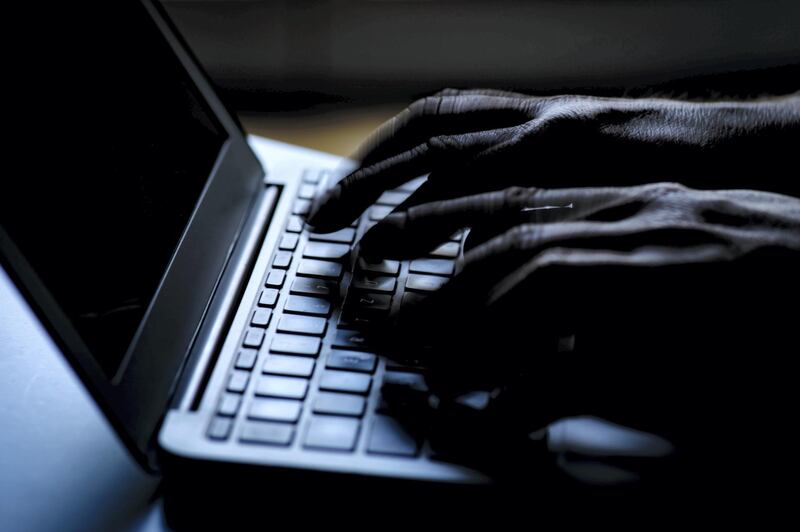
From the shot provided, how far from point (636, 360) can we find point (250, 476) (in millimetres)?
286

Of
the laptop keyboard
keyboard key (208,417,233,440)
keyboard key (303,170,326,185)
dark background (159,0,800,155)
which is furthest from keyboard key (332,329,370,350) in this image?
dark background (159,0,800,155)

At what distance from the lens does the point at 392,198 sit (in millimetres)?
699

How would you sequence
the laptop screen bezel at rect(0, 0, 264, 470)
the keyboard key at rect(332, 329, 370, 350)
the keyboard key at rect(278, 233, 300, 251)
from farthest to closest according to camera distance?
the keyboard key at rect(278, 233, 300, 251), the keyboard key at rect(332, 329, 370, 350), the laptop screen bezel at rect(0, 0, 264, 470)

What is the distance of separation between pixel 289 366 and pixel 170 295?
113 millimetres

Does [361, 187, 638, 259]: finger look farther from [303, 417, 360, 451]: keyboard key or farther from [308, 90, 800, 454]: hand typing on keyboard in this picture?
[303, 417, 360, 451]: keyboard key

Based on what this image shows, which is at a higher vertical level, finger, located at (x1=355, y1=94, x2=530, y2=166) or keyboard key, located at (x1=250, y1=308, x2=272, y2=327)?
finger, located at (x1=355, y1=94, x2=530, y2=166)

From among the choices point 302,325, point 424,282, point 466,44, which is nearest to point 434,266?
point 424,282

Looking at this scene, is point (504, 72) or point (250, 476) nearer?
point (250, 476)

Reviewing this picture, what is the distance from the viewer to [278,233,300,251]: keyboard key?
63 cm

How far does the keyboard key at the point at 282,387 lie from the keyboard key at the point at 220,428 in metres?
0.03

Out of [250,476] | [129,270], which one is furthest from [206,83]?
[250,476]

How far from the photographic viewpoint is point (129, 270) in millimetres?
512

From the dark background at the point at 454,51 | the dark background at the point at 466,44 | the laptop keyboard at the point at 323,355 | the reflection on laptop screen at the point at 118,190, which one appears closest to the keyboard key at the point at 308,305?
the laptop keyboard at the point at 323,355

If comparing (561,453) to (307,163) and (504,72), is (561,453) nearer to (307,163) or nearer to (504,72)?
(307,163)
